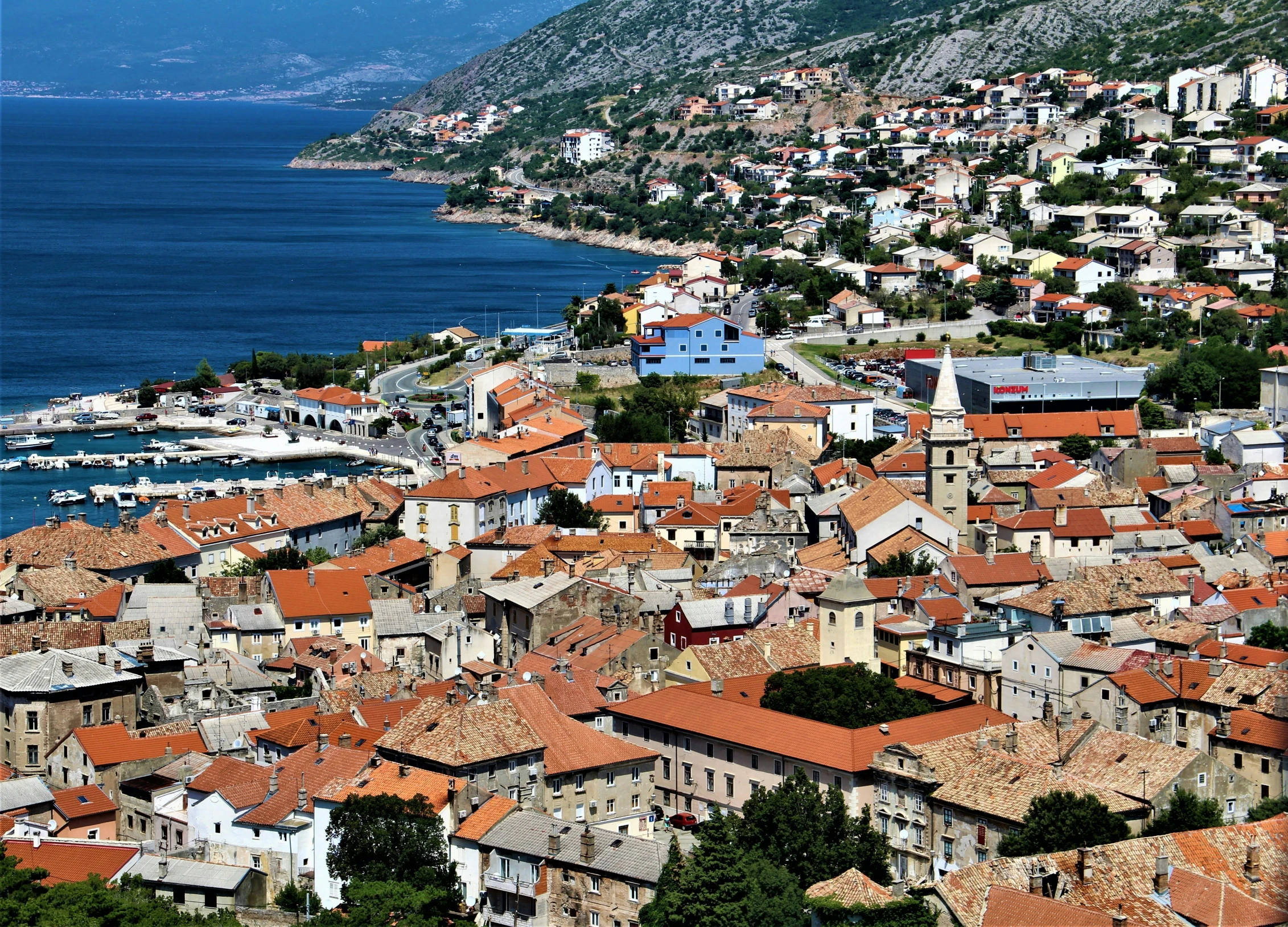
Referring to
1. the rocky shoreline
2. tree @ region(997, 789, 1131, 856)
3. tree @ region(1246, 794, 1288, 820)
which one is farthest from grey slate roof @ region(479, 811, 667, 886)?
the rocky shoreline

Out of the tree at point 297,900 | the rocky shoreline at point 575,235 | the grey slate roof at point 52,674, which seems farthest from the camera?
the rocky shoreline at point 575,235

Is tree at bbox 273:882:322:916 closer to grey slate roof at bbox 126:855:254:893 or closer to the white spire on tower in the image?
grey slate roof at bbox 126:855:254:893

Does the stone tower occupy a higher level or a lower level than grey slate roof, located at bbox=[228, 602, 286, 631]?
higher

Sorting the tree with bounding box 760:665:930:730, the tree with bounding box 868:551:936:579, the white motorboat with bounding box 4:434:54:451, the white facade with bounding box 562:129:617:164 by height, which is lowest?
the white motorboat with bounding box 4:434:54:451

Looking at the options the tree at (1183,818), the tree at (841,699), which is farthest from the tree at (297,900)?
the tree at (1183,818)

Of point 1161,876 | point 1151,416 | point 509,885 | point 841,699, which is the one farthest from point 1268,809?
point 1151,416

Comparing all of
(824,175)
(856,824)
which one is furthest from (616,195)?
(856,824)

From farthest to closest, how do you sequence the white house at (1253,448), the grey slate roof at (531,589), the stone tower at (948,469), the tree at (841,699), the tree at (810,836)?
the white house at (1253,448) → the stone tower at (948,469) → the grey slate roof at (531,589) → the tree at (841,699) → the tree at (810,836)

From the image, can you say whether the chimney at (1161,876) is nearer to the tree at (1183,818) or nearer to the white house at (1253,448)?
the tree at (1183,818)
